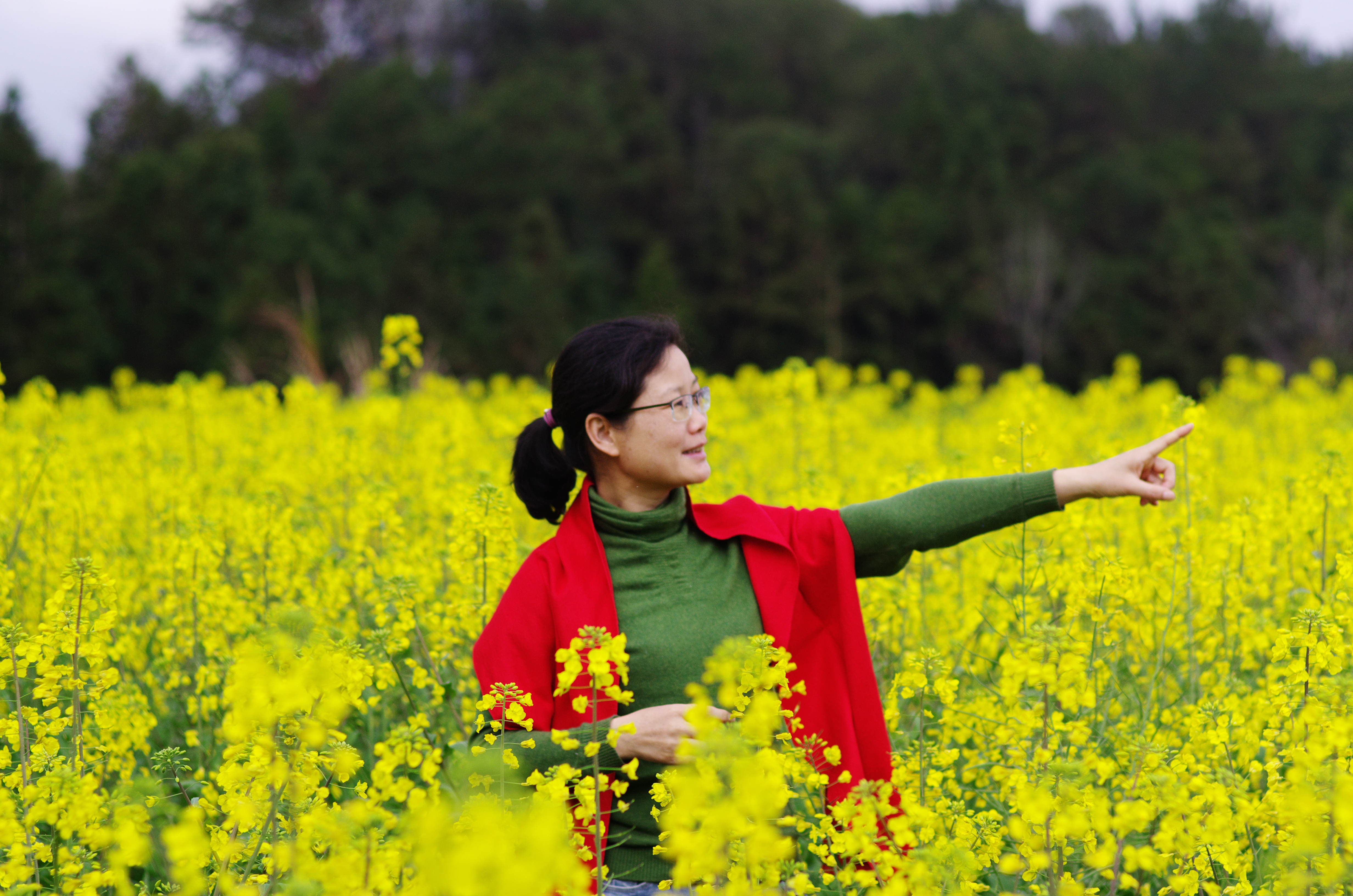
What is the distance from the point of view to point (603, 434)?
8.98ft

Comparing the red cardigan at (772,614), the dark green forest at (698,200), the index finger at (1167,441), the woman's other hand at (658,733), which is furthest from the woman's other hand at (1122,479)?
the dark green forest at (698,200)

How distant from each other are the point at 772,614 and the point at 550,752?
57 cm

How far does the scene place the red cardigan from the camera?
250 cm

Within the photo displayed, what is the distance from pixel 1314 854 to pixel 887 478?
2614 mm

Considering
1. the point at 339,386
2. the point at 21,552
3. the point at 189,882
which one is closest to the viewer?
the point at 189,882

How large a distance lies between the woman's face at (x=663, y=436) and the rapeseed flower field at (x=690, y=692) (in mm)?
430

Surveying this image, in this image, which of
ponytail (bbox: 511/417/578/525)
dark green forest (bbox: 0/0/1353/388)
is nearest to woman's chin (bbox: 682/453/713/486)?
ponytail (bbox: 511/417/578/525)

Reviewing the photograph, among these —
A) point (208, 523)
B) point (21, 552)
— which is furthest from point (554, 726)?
point (21, 552)

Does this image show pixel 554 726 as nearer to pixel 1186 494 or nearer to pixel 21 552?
pixel 1186 494

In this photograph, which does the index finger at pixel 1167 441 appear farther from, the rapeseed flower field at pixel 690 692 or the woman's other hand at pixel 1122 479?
the rapeseed flower field at pixel 690 692

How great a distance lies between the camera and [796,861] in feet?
8.70

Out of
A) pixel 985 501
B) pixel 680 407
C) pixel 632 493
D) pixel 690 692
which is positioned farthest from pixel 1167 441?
pixel 690 692

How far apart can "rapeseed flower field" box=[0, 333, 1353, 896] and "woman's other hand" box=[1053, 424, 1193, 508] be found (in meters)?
0.16

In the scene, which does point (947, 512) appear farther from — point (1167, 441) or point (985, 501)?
point (1167, 441)
